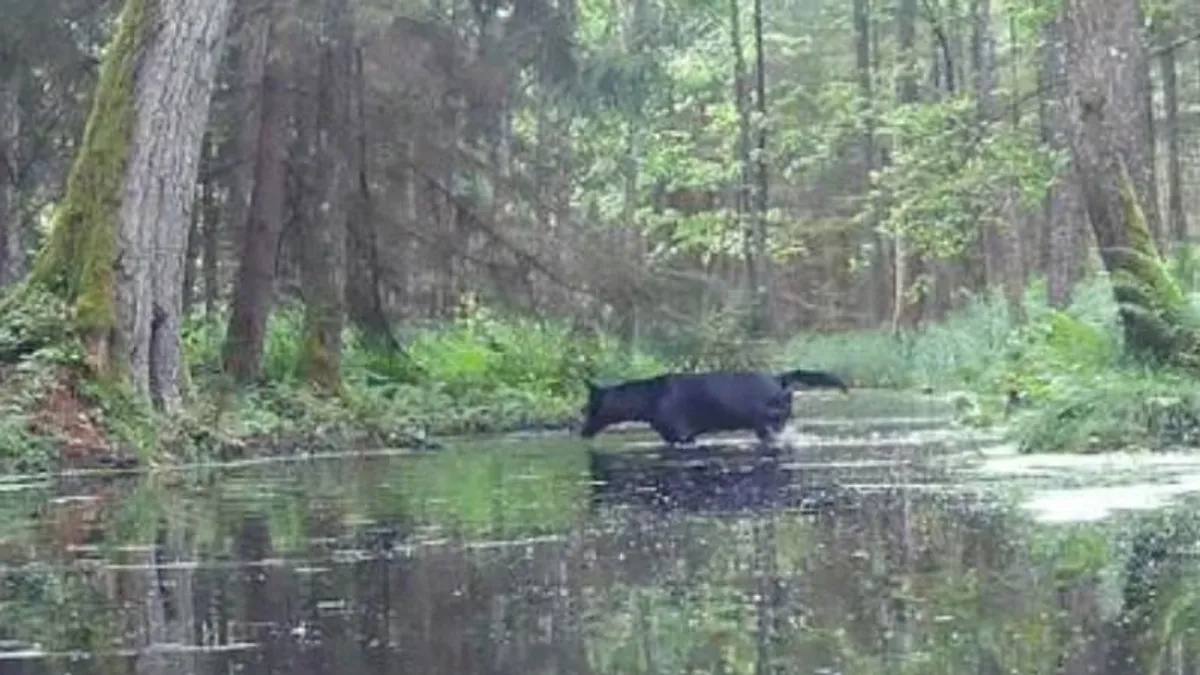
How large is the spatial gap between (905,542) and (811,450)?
301 inches

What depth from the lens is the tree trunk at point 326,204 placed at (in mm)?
20484

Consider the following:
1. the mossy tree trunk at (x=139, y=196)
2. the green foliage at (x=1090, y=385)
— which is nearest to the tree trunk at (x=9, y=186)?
the mossy tree trunk at (x=139, y=196)

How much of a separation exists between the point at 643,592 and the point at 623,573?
1.89 feet

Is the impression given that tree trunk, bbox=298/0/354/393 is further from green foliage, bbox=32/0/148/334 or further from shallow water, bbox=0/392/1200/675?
shallow water, bbox=0/392/1200/675

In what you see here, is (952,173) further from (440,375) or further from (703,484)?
(703,484)

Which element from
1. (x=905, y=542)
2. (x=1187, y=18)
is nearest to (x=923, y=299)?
A: (x=1187, y=18)

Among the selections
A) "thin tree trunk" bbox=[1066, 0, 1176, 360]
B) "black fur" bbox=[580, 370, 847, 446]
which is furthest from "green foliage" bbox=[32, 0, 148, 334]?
"thin tree trunk" bbox=[1066, 0, 1176, 360]

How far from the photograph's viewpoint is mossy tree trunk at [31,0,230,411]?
49.6 feet

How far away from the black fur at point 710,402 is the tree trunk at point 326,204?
10.7ft

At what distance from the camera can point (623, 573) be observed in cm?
706

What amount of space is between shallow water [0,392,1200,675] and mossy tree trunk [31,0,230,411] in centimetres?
264

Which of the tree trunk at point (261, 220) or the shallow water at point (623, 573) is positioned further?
the tree trunk at point (261, 220)

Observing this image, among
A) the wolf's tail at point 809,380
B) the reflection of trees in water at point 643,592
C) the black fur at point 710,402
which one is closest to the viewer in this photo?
the reflection of trees in water at point 643,592

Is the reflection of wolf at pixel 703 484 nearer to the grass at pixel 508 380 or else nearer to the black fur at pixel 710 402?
the grass at pixel 508 380
